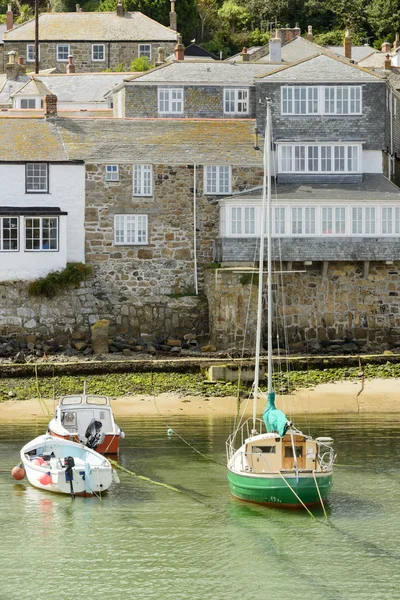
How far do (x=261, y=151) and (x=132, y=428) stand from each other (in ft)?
51.6

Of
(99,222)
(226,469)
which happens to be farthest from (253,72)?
(226,469)

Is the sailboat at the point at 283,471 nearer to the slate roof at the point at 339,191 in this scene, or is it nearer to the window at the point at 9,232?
the slate roof at the point at 339,191

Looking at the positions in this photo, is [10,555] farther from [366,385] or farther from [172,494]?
[366,385]

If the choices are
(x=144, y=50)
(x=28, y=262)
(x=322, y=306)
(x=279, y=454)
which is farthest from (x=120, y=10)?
(x=279, y=454)

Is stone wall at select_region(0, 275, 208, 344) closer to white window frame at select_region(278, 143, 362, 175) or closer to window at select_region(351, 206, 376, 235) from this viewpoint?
window at select_region(351, 206, 376, 235)

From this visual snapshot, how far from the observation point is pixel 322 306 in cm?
4619

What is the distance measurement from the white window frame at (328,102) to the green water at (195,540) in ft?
62.7

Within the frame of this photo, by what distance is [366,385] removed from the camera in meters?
41.7

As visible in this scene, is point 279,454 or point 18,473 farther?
point 18,473

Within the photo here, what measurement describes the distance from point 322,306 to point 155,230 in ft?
22.3

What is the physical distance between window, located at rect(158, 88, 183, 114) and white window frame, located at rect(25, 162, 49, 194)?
8408mm

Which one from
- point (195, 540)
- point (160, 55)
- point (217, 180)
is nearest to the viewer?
point (195, 540)

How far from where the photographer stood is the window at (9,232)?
4650 centimetres

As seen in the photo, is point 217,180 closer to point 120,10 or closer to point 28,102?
point 28,102
